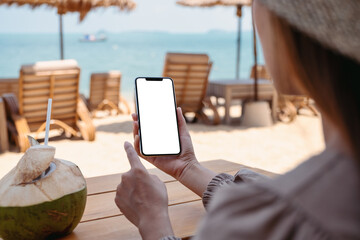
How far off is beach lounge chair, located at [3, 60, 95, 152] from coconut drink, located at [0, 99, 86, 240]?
12.7 feet

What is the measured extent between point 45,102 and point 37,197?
4.29m

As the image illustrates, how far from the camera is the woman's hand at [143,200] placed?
83 centimetres

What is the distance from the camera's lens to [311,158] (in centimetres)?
41

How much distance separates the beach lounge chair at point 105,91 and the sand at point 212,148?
63.9 inches

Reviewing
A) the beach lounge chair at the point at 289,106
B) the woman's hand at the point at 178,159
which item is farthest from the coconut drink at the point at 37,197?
the beach lounge chair at the point at 289,106

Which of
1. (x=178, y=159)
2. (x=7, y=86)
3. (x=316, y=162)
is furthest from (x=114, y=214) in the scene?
(x=7, y=86)

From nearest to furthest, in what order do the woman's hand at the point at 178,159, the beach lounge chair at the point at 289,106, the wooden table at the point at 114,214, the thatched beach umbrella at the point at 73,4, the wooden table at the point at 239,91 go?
the wooden table at the point at 114,214 < the woman's hand at the point at 178,159 < the wooden table at the point at 239,91 < the thatched beach umbrella at the point at 73,4 < the beach lounge chair at the point at 289,106

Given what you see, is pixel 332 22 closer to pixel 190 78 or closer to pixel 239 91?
pixel 190 78

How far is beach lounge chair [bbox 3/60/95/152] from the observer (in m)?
4.64

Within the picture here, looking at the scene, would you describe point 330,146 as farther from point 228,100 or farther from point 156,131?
point 228,100

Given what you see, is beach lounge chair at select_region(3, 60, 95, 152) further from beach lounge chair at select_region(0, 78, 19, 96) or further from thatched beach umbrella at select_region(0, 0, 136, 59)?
beach lounge chair at select_region(0, 78, 19, 96)

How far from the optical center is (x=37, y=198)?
0.82 meters

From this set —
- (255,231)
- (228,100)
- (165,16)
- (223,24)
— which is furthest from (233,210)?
(165,16)

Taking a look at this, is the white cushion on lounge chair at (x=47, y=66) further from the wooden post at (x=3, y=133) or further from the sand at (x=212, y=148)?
the sand at (x=212, y=148)
